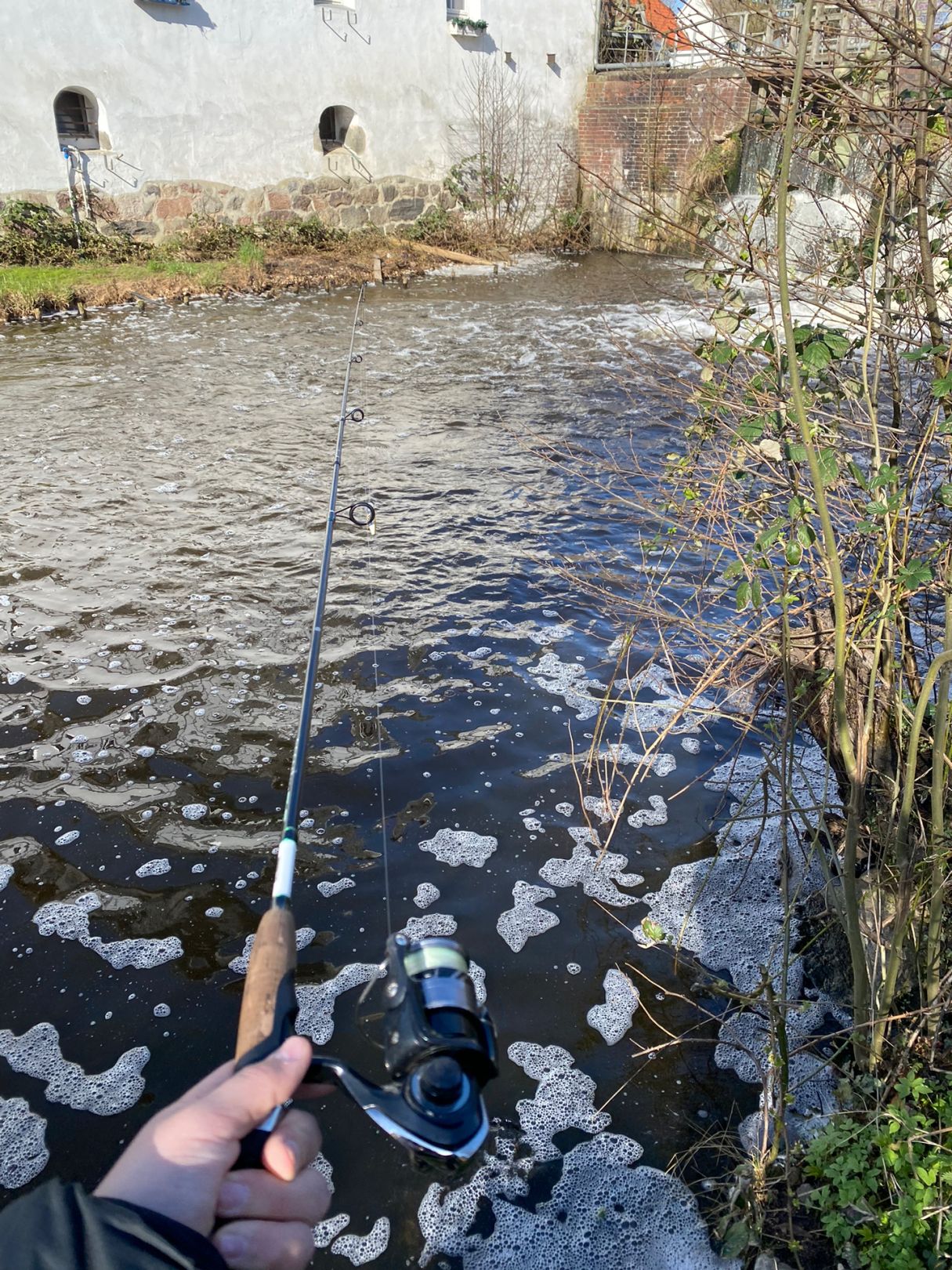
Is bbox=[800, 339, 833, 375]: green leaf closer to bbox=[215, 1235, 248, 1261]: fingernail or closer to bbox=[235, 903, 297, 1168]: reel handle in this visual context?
bbox=[235, 903, 297, 1168]: reel handle

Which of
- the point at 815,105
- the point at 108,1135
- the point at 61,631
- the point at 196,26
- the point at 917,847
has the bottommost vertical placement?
the point at 108,1135

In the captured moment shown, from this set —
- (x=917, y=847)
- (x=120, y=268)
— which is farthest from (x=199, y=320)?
(x=917, y=847)

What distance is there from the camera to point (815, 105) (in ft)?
8.57

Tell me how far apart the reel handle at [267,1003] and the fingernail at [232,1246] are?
0.23 ft

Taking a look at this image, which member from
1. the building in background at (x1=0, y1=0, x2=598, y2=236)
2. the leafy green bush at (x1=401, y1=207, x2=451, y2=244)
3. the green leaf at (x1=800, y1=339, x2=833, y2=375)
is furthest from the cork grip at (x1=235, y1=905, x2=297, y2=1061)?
the leafy green bush at (x1=401, y1=207, x2=451, y2=244)

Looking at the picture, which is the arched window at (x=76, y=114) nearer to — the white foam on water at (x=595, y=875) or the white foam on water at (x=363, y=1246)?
the white foam on water at (x=595, y=875)

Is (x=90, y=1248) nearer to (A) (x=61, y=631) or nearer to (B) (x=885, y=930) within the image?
(B) (x=885, y=930)

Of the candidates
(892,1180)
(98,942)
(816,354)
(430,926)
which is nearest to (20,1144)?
(98,942)

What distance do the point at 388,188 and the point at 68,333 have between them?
846 centimetres

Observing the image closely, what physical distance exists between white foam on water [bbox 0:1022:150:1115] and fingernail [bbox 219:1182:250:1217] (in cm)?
188

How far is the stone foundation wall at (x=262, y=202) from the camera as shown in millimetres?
14867

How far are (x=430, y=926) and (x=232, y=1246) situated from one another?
2287 mm

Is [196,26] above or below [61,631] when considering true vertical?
above

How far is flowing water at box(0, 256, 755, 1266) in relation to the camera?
290cm
